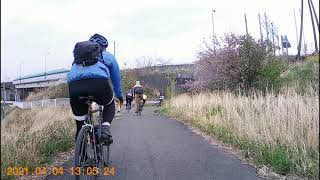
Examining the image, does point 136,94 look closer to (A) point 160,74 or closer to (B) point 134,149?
(B) point 134,149

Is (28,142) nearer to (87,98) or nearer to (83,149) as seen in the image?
(87,98)

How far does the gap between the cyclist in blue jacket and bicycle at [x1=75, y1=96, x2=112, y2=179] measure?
7 cm

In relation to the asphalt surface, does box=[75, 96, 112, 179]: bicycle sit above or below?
above

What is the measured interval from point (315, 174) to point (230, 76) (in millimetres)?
11164

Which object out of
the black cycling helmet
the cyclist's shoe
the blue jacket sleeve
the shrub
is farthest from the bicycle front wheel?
the shrub

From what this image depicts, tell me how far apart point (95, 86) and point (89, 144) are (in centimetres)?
70

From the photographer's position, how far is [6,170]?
15.7 feet

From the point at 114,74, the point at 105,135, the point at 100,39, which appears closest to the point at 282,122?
the point at 114,74

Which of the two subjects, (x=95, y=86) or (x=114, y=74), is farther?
(x=114, y=74)

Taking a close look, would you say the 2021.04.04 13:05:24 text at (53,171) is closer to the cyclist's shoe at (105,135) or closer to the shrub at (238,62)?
the cyclist's shoe at (105,135)

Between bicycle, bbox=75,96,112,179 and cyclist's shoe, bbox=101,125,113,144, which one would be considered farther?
cyclist's shoe, bbox=101,125,113,144

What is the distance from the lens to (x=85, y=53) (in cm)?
466

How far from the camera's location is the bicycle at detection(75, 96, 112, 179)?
429 centimetres

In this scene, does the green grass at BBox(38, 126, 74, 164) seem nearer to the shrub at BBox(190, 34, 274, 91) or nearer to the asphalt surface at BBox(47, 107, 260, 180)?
the asphalt surface at BBox(47, 107, 260, 180)
